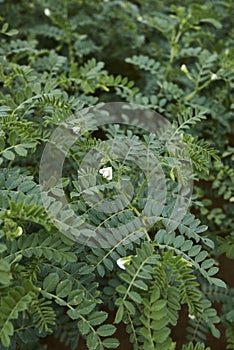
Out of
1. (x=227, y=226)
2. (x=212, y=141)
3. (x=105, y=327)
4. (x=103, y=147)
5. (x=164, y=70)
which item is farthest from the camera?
(x=164, y=70)

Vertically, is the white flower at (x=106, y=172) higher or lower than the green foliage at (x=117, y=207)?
higher

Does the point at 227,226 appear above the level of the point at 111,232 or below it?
below

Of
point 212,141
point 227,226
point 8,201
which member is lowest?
point 227,226

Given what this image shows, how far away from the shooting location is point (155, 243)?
3.27 ft

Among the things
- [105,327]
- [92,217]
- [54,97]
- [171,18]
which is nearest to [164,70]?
[171,18]

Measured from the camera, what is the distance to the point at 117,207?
105 cm

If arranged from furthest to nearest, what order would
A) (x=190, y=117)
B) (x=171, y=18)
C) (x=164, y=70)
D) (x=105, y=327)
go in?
(x=171, y=18) → (x=164, y=70) → (x=190, y=117) → (x=105, y=327)

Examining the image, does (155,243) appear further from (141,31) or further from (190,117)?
(141,31)

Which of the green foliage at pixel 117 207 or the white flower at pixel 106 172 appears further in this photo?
the white flower at pixel 106 172

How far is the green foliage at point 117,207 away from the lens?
93 cm

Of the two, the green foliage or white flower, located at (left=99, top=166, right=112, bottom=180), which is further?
white flower, located at (left=99, top=166, right=112, bottom=180)

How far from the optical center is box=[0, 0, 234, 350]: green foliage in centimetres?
93

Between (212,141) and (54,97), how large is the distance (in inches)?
20.9

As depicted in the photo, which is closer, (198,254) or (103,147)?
(198,254)
